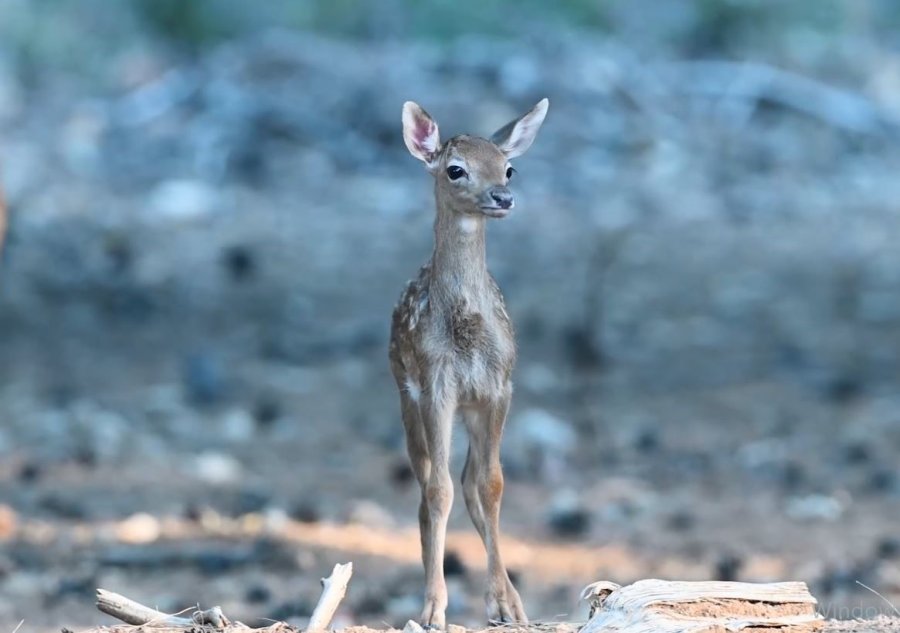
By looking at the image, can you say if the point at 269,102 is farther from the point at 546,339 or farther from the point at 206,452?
the point at 206,452

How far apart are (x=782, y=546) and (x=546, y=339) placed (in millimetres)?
5416

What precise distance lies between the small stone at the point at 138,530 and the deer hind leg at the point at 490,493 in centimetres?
447

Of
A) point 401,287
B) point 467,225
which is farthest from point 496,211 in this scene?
point 401,287

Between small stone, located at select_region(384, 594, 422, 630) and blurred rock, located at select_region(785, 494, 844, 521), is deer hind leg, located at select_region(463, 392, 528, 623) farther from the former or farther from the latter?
blurred rock, located at select_region(785, 494, 844, 521)

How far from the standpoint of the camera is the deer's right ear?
796 cm

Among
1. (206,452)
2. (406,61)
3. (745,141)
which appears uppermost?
(406,61)

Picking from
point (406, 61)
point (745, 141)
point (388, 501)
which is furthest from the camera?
point (406, 61)

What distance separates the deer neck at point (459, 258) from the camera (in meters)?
7.71

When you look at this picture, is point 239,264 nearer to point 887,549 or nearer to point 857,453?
point 857,453

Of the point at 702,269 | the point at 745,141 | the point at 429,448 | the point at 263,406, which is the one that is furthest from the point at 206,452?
the point at 745,141

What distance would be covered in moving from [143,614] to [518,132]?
2554mm

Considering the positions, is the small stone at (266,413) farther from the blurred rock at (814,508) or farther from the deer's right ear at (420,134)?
the deer's right ear at (420,134)

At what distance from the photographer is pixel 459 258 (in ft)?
25.4

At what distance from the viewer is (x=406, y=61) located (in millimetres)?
24000
